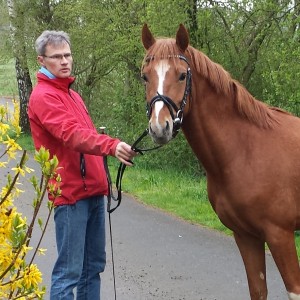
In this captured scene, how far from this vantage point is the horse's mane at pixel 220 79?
128 inches

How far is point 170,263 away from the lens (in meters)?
5.48

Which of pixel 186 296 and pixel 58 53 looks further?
pixel 186 296

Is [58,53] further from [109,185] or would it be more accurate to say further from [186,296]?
[186,296]

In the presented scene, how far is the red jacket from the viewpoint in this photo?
122 inches

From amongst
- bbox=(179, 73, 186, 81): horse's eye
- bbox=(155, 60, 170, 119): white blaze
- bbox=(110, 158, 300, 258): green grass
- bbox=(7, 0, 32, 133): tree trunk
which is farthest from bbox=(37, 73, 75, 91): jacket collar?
bbox=(7, 0, 32, 133): tree trunk

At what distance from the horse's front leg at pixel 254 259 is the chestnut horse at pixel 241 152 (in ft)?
0.27

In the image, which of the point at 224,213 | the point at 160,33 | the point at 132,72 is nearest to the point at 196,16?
the point at 160,33

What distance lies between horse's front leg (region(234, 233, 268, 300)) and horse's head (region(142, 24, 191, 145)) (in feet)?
3.25

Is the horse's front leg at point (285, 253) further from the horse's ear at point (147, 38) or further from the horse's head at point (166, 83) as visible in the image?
the horse's ear at point (147, 38)

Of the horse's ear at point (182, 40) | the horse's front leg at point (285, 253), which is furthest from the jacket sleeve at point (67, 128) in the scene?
the horse's front leg at point (285, 253)

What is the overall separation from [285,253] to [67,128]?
5.00 ft

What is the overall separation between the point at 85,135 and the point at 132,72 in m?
8.13

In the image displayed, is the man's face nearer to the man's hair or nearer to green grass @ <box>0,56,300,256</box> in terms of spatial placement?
the man's hair

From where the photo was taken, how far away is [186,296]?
185 inches
